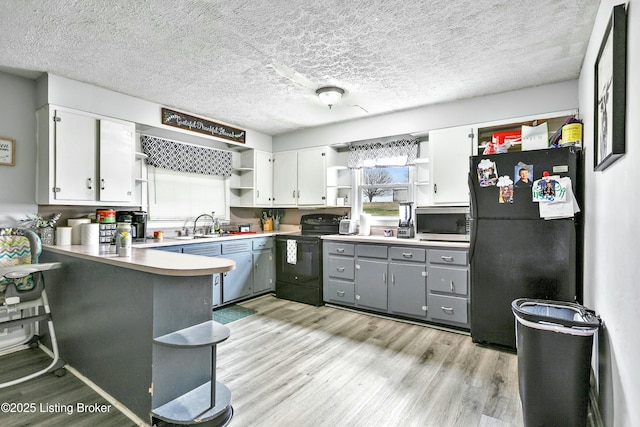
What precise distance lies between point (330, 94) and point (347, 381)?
8.32 ft

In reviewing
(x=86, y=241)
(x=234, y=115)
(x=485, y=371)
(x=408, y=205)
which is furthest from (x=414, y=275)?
(x=86, y=241)

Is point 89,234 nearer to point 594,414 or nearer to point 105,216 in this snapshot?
point 105,216

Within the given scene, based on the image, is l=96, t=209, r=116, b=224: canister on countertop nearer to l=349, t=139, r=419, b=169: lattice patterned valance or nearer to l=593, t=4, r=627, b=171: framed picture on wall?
l=349, t=139, r=419, b=169: lattice patterned valance

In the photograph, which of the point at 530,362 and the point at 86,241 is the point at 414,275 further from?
the point at 86,241

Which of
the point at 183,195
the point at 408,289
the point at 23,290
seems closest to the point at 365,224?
the point at 408,289

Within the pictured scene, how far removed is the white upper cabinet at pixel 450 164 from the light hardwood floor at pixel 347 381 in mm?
1446

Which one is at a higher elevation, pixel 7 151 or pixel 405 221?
pixel 7 151

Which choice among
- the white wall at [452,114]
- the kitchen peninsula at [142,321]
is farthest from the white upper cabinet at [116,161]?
the white wall at [452,114]

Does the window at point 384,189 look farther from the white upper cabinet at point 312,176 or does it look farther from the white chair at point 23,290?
the white chair at point 23,290

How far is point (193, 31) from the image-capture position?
220cm

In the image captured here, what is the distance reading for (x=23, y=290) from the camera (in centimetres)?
234

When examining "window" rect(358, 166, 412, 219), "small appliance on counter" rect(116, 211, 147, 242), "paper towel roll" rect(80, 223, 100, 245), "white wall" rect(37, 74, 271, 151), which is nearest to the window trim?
"window" rect(358, 166, 412, 219)

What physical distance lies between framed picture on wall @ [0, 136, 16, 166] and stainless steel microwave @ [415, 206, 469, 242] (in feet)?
12.9

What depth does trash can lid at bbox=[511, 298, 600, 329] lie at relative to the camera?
66.0 inches
